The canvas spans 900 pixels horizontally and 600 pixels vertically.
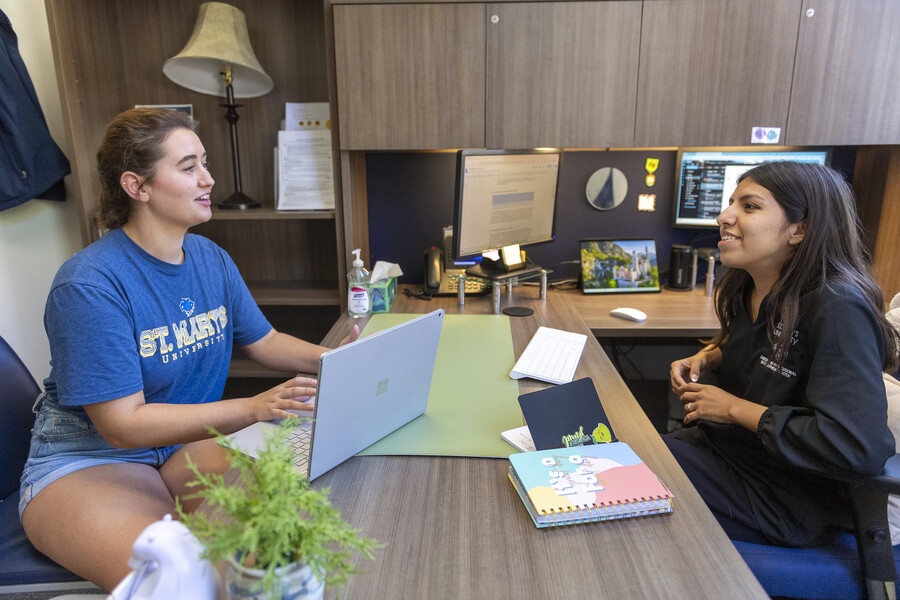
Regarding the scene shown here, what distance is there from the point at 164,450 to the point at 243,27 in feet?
5.56

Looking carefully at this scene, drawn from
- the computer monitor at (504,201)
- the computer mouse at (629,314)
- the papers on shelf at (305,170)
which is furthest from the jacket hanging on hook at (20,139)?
the computer mouse at (629,314)

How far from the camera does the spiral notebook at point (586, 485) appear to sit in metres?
0.90

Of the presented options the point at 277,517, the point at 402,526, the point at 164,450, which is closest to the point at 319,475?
the point at 402,526

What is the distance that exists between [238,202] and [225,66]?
53 centimetres

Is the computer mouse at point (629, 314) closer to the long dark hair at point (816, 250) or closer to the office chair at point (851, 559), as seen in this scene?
the long dark hair at point (816, 250)

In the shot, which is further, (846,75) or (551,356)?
(846,75)

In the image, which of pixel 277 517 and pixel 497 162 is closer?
pixel 277 517

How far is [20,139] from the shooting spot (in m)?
2.11

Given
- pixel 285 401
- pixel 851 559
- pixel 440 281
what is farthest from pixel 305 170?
pixel 851 559

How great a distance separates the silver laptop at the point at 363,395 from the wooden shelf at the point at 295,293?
126 centimetres

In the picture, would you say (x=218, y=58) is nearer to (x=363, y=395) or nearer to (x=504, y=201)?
(x=504, y=201)

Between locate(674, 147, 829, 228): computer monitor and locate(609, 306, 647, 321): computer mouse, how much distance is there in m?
0.66

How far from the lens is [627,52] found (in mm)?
2088

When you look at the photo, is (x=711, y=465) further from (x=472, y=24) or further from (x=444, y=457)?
(x=472, y=24)
